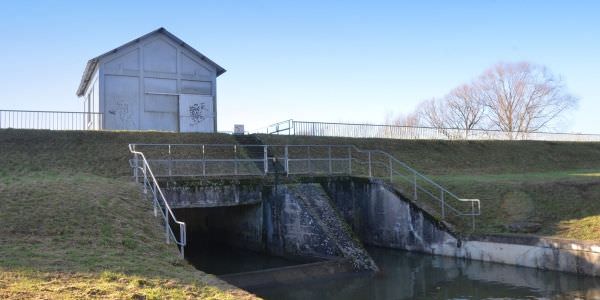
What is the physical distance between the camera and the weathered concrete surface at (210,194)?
16016mm

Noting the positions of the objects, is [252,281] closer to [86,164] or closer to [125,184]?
[125,184]

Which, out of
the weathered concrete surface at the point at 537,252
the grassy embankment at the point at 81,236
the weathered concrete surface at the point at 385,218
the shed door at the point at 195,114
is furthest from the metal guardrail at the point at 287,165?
the shed door at the point at 195,114

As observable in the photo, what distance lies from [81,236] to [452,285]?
8607 mm

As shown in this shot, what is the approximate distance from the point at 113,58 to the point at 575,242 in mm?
21213

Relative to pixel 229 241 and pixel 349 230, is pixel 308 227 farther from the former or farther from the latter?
pixel 229 241

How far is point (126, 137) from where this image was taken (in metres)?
22.1

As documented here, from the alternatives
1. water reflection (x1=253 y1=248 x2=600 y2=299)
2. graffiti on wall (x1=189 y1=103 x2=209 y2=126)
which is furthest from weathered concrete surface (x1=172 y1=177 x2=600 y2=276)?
graffiti on wall (x1=189 y1=103 x2=209 y2=126)

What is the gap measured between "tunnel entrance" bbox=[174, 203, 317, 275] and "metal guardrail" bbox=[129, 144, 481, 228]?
65.5 inches

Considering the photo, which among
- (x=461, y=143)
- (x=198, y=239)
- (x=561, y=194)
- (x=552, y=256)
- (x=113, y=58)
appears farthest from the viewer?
(x=461, y=143)

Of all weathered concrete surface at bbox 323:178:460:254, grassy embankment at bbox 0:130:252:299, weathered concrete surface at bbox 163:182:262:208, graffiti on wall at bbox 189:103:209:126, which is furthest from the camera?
graffiti on wall at bbox 189:103:209:126

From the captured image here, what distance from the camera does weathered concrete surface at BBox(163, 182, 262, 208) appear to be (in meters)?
16.0

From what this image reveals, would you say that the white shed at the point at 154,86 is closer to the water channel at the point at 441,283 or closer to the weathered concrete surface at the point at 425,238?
the weathered concrete surface at the point at 425,238

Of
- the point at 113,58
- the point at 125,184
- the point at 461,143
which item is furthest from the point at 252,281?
the point at 461,143

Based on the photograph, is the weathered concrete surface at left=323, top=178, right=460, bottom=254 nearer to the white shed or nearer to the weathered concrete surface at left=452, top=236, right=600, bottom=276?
the weathered concrete surface at left=452, top=236, right=600, bottom=276
